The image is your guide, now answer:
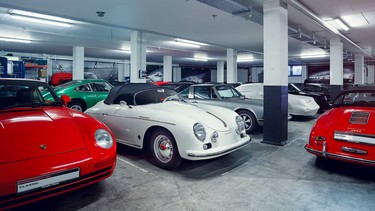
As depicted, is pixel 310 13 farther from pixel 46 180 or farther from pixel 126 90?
pixel 46 180

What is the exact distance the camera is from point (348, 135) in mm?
3441

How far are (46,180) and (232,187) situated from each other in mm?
2028

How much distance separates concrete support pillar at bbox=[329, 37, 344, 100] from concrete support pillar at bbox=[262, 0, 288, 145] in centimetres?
666

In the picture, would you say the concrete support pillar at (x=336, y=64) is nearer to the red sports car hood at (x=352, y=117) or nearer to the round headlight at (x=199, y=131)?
the red sports car hood at (x=352, y=117)

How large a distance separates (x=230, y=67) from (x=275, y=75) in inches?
389

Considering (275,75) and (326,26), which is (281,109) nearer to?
(275,75)

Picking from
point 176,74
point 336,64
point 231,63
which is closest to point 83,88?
point 231,63

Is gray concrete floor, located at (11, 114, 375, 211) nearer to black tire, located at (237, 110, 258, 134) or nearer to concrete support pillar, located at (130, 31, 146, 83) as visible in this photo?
black tire, located at (237, 110, 258, 134)

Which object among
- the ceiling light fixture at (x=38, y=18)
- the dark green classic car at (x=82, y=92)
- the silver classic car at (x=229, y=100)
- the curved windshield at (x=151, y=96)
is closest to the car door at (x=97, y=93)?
the dark green classic car at (x=82, y=92)

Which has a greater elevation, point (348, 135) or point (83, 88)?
point (83, 88)

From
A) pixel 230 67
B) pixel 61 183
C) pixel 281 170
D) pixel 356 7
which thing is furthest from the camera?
pixel 230 67

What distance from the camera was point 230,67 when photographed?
49.8 feet

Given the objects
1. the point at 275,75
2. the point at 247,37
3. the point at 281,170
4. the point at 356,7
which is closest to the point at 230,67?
the point at 247,37

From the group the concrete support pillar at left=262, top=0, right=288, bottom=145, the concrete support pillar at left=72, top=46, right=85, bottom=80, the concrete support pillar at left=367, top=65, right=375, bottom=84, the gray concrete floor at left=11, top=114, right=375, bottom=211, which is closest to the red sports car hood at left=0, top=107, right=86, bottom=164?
the gray concrete floor at left=11, top=114, right=375, bottom=211
